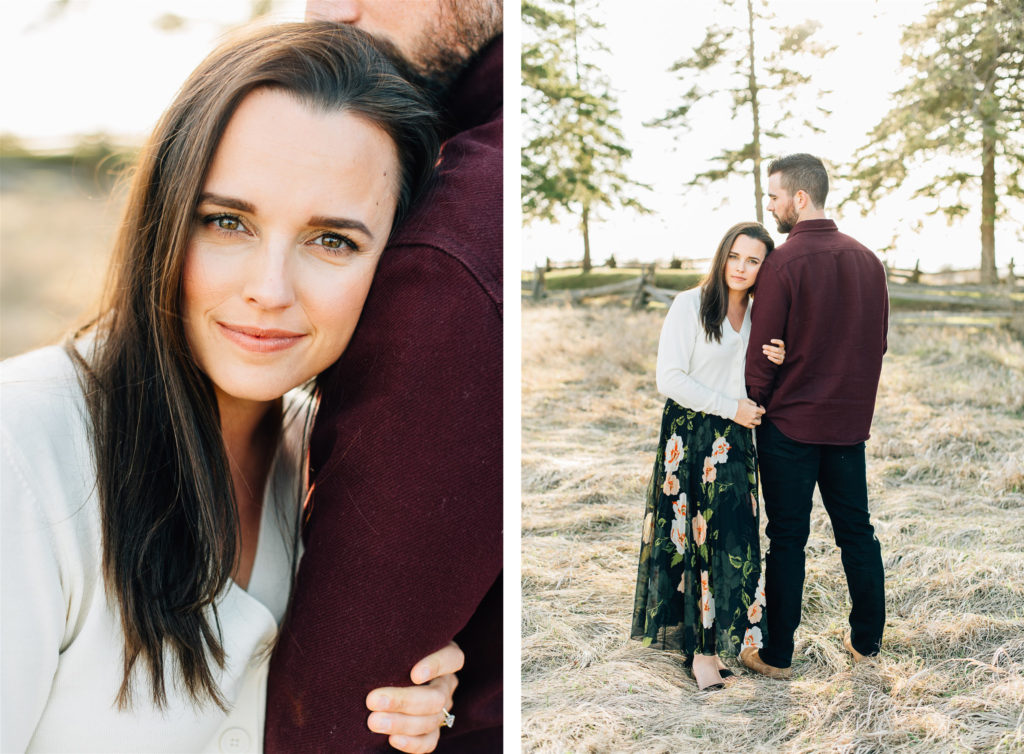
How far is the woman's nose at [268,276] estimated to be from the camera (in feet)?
4.65

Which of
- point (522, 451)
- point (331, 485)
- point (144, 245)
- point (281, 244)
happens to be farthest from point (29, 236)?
point (522, 451)

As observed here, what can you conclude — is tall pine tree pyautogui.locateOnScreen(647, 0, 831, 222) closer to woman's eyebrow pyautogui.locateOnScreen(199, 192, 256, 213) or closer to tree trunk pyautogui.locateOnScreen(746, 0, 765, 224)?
tree trunk pyautogui.locateOnScreen(746, 0, 765, 224)

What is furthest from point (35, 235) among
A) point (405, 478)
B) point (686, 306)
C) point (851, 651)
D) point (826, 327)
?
point (851, 651)

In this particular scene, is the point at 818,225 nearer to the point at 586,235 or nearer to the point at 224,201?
the point at 586,235

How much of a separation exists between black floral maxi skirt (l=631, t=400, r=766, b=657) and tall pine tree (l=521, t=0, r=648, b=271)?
31.7 inches

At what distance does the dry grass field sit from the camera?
6.35ft

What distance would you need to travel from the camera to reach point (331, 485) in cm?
143

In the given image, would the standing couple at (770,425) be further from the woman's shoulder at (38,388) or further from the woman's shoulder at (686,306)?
the woman's shoulder at (38,388)

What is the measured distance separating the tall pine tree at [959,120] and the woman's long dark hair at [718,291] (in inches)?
11.8

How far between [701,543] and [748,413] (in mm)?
400

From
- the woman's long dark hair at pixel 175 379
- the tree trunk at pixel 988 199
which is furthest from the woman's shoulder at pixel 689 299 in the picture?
the woman's long dark hair at pixel 175 379

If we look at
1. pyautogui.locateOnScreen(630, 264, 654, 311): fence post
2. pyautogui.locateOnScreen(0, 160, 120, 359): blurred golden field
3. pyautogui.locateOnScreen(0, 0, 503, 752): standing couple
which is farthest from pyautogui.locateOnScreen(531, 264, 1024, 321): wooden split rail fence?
pyautogui.locateOnScreen(0, 160, 120, 359): blurred golden field

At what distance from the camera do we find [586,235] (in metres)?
2.71

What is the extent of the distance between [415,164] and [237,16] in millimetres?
943
